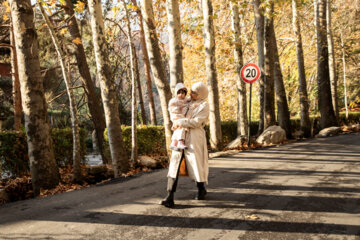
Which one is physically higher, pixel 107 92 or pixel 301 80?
pixel 301 80

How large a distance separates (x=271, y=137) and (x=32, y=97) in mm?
9849

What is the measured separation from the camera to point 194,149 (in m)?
4.59

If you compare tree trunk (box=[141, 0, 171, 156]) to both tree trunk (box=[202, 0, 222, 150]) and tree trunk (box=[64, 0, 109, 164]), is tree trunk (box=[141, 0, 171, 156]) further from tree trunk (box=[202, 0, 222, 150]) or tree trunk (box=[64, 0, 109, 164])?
tree trunk (box=[64, 0, 109, 164])

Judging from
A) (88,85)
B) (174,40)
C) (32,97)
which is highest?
(174,40)

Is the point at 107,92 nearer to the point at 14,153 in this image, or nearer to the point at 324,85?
the point at 14,153

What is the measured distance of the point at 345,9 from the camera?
894 inches

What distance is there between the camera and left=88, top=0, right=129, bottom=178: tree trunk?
25.9ft

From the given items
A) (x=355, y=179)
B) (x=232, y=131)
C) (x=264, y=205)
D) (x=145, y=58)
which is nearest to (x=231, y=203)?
(x=264, y=205)

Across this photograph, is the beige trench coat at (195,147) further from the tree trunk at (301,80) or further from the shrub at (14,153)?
the tree trunk at (301,80)

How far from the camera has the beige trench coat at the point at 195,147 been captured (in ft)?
15.0

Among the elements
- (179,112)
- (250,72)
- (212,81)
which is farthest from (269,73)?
(179,112)

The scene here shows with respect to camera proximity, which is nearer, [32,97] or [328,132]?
[32,97]

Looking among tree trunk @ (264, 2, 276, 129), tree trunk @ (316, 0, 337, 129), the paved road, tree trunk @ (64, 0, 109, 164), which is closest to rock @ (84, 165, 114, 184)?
the paved road

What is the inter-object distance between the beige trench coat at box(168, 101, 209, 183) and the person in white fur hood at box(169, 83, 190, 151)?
0.08 m
